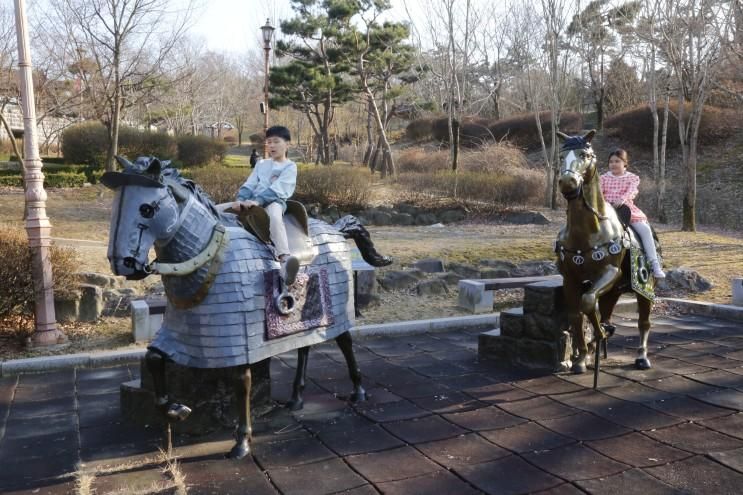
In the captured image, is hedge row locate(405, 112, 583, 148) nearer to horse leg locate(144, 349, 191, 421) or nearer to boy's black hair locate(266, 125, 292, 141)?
boy's black hair locate(266, 125, 292, 141)

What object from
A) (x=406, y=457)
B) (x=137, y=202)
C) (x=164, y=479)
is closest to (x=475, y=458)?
(x=406, y=457)

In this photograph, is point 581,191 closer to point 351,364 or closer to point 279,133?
point 351,364

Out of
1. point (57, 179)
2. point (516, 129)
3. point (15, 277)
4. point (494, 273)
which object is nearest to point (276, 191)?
point (15, 277)

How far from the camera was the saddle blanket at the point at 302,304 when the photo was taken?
412cm

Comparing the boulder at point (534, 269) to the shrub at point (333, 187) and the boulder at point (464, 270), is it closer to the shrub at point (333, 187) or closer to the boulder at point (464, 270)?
the boulder at point (464, 270)

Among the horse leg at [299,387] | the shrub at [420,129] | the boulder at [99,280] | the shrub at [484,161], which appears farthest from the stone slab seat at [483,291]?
the shrub at [420,129]

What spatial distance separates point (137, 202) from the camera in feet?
11.2

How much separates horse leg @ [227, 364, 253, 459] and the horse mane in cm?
104

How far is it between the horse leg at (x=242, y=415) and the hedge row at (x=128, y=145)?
19647 mm

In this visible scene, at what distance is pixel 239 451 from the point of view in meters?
4.02

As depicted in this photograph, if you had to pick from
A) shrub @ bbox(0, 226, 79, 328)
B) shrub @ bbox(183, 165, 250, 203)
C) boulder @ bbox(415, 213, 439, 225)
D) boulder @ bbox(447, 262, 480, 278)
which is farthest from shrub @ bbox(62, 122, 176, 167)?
shrub @ bbox(0, 226, 79, 328)

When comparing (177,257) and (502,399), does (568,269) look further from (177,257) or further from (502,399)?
(177,257)

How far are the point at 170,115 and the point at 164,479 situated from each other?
3830 cm

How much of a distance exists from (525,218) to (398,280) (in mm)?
8064
